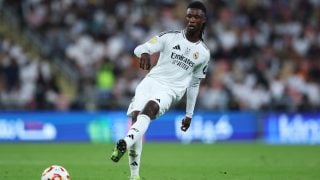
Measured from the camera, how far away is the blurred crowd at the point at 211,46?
24.7 meters

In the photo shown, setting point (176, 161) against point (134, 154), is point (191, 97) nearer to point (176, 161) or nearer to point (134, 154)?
point (134, 154)

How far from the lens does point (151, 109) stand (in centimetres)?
1081

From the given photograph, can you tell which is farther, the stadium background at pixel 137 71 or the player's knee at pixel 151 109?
the stadium background at pixel 137 71

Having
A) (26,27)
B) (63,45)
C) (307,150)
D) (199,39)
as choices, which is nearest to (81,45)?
(63,45)

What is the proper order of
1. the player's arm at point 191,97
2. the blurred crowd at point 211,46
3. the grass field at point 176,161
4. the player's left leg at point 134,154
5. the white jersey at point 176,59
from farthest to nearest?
the blurred crowd at point 211,46
the grass field at point 176,161
the player's arm at point 191,97
the white jersey at point 176,59
the player's left leg at point 134,154

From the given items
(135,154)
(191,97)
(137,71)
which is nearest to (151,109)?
(135,154)

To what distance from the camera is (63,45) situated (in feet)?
84.5

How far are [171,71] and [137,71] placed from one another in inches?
535

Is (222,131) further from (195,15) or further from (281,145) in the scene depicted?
(195,15)

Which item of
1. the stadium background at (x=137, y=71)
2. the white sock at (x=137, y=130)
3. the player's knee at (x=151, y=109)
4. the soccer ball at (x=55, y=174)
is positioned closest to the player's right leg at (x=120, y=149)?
the white sock at (x=137, y=130)

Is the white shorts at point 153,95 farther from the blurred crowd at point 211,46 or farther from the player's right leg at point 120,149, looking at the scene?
the blurred crowd at point 211,46

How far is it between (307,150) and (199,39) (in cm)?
955

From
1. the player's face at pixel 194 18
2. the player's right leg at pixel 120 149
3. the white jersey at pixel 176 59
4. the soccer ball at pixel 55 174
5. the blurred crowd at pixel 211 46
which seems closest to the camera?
the player's right leg at pixel 120 149

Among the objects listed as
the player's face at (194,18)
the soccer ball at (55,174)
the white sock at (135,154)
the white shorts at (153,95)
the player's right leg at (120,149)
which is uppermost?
the player's face at (194,18)
